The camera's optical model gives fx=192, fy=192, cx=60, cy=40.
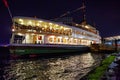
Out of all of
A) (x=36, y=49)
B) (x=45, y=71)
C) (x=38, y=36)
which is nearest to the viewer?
(x=45, y=71)

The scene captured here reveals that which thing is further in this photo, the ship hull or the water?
the ship hull

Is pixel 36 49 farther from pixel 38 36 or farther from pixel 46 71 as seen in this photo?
pixel 46 71

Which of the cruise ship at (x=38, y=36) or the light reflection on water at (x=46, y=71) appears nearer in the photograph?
the light reflection on water at (x=46, y=71)

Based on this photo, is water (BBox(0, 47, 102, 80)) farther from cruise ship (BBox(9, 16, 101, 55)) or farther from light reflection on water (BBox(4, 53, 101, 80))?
cruise ship (BBox(9, 16, 101, 55))

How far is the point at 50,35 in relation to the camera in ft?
129

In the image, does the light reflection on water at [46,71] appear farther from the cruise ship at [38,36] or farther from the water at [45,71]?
the cruise ship at [38,36]

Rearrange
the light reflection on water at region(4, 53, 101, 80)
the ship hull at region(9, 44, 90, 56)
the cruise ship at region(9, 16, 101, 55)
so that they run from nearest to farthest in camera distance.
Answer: the light reflection on water at region(4, 53, 101, 80) < the ship hull at region(9, 44, 90, 56) < the cruise ship at region(9, 16, 101, 55)

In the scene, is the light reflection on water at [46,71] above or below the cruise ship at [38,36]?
below

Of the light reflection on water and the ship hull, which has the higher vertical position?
the ship hull

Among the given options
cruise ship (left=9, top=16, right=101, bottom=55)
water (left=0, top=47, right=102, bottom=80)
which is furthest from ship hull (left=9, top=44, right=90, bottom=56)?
water (left=0, top=47, right=102, bottom=80)

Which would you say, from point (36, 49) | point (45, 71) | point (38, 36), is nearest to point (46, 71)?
point (45, 71)

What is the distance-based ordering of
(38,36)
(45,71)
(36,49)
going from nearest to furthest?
(45,71), (36,49), (38,36)

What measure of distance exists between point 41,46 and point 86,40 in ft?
90.6

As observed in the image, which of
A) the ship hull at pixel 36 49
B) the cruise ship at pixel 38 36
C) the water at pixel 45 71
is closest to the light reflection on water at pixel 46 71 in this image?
the water at pixel 45 71
